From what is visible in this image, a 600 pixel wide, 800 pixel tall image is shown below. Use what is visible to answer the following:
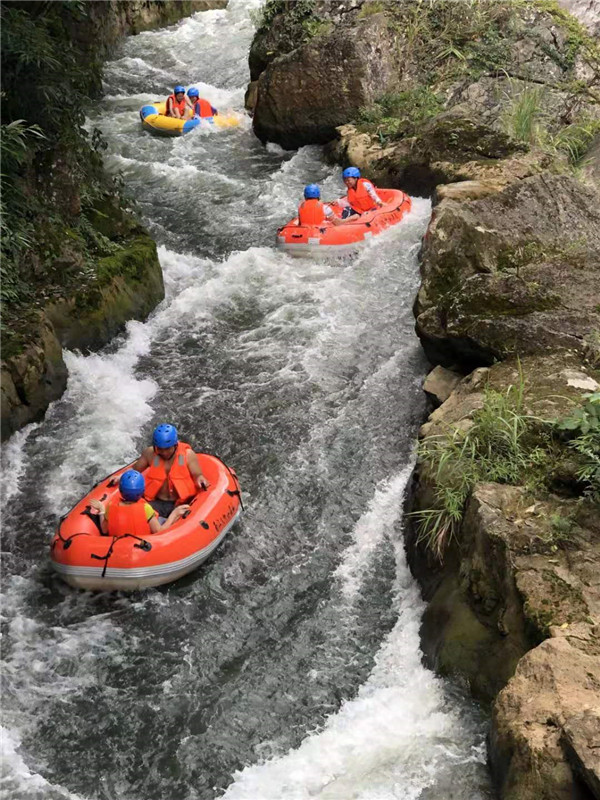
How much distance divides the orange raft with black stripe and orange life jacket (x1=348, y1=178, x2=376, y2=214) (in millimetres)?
5654

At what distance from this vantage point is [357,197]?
10.8 m

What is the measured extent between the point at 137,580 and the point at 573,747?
3.27 meters

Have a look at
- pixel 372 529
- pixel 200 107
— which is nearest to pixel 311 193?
pixel 200 107

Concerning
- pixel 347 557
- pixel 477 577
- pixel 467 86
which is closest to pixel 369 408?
pixel 347 557

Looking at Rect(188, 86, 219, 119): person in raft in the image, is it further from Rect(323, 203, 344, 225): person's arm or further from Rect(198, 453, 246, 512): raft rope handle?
Rect(198, 453, 246, 512): raft rope handle

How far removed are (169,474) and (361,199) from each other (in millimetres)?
5552

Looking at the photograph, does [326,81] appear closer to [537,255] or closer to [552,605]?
[537,255]

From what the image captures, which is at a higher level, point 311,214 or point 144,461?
point 311,214

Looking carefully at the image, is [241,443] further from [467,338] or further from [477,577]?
[477,577]

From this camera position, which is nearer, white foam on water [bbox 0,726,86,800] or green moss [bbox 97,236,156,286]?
white foam on water [bbox 0,726,86,800]

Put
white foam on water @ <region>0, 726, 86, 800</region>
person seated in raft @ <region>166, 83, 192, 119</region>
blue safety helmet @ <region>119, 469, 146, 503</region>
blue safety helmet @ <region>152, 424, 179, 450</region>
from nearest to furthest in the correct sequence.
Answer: white foam on water @ <region>0, 726, 86, 800</region>, blue safety helmet @ <region>119, 469, 146, 503</region>, blue safety helmet @ <region>152, 424, 179, 450</region>, person seated in raft @ <region>166, 83, 192, 119</region>

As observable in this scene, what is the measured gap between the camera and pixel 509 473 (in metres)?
5.45

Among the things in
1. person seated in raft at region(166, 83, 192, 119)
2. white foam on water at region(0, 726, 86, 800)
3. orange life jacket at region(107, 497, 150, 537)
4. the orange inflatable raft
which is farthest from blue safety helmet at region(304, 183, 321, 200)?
white foam on water at region(0, 726, 86, 800)

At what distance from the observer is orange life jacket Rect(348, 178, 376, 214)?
10.8 meters
